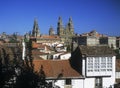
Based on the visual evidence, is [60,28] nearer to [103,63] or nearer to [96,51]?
[96,51]

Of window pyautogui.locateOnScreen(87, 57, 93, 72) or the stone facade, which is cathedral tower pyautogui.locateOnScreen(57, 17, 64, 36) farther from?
window pyautogui.locateOnScreen(87, 57, 93, 72)

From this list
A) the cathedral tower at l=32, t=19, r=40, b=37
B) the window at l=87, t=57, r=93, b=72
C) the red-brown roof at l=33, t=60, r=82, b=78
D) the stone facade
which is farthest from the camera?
the cathedral tower at l=32, t=19, r=40, b=37

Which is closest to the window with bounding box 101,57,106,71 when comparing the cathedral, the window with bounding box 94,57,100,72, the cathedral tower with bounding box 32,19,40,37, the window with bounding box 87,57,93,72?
the window with bounding box 94,57,100,72

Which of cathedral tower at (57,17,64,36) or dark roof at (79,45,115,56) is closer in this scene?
dark roof at (79,45,115,56)

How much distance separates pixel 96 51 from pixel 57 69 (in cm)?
403

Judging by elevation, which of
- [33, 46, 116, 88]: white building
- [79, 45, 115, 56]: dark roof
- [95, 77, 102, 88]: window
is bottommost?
[95, 77, 102, 88]: window

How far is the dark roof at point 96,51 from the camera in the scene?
26703 millimetres

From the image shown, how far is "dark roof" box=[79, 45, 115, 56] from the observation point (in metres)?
26.7

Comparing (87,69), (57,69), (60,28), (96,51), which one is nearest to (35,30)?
(60,28)

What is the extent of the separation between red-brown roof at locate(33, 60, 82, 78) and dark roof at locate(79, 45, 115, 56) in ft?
6.50

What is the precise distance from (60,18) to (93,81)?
4601 inches

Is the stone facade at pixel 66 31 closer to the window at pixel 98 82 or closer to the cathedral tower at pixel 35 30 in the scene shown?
the cathedral tower at pixel 35 30

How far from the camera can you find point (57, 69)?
2638 centimetres

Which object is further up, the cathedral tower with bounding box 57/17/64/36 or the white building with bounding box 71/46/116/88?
the cathedral tower with bounding box 57/17/64/36
